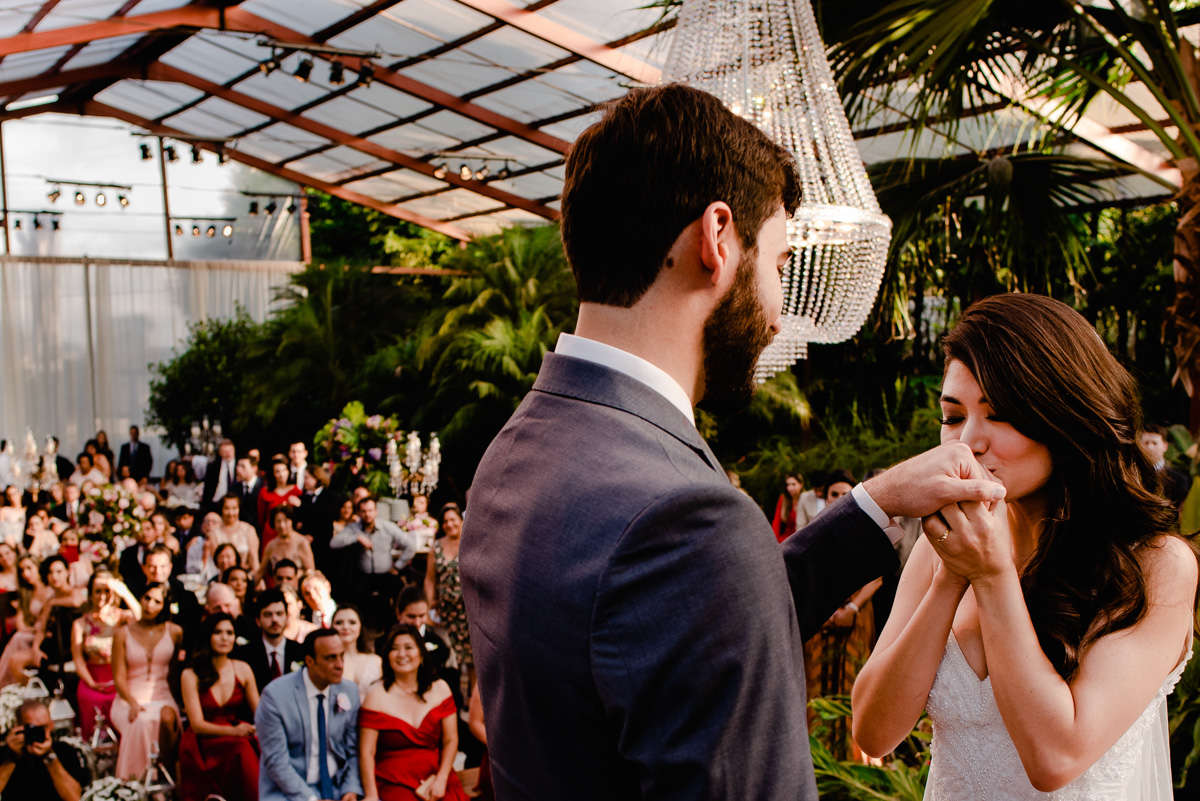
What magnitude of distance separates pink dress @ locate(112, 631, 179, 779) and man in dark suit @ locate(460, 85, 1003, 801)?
4.79m

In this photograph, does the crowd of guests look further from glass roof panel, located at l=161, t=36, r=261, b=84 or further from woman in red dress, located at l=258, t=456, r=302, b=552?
glass roof panel, located at l=161, t=36, r=261, b=84

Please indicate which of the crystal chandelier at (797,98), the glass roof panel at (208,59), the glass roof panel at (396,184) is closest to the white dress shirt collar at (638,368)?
the crystal chandelier at (797,98)

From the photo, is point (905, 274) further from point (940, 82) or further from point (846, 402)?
point (846, 402)

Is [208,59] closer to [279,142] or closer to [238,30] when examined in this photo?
[238,30]

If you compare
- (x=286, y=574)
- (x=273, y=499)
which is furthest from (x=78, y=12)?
(x=286, y=574)

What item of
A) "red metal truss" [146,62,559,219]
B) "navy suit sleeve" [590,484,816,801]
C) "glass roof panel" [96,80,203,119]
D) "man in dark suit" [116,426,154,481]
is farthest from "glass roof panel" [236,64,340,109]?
"navy suit sleeve" [590,484,816,801]

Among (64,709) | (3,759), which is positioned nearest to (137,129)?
(64,709)

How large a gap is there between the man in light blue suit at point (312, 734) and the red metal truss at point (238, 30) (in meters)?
7.47

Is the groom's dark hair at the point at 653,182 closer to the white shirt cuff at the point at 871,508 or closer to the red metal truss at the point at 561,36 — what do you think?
the white shirt cuff at the point at 871,508

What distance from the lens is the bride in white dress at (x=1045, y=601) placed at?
132cm

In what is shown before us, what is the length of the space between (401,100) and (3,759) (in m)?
11.3

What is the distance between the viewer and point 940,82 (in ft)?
12.0

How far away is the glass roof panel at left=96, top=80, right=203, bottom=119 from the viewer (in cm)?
1667

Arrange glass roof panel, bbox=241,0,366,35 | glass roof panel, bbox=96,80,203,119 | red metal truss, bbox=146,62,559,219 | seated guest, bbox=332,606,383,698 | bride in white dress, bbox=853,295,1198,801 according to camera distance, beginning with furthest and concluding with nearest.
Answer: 1. glass roof panel, bbox=96,80,203,119
2. red metal truss, bbox=146,62,559,219
3. glass roof panel, bbox=241,0,366,35
4. seated guest, bbox=332,606,383,698
5. bride in white dress, bbox=853,295,1198,801
